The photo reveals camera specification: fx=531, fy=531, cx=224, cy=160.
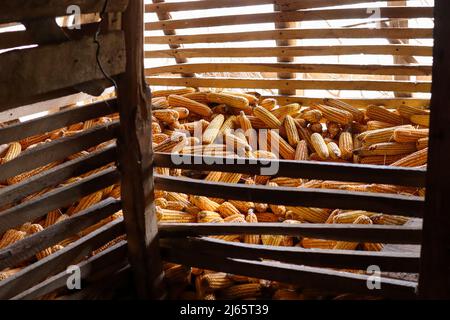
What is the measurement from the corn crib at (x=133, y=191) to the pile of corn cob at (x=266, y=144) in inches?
11.6

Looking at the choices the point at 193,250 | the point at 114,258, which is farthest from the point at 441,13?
the point at 114,258

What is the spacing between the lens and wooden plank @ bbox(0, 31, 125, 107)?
209cm

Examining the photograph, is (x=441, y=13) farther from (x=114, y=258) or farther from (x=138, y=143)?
(x=114, y=258)

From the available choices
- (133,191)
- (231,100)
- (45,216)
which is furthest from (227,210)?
(231,100)

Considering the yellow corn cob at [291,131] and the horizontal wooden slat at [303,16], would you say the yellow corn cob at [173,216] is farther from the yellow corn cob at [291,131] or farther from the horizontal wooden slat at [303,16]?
the horizontal wooden slat at [303,16]

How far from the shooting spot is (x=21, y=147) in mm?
4750

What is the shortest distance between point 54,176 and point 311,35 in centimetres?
343

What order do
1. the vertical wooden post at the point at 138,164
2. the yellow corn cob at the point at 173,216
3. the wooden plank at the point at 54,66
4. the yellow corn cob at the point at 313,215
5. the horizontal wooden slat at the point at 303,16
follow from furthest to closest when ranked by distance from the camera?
the horizontal wooden slat at the point at 303,16, the yellow corn cob at the point at 313,215, the yellow corn cob at the point at 173,216, the vertical wooden post at the point at 138,164, the wooden plank at the point at 54,66

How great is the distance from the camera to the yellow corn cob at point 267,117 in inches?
200

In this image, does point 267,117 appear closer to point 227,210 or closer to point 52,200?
point 227,210

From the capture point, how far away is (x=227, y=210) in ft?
13.0

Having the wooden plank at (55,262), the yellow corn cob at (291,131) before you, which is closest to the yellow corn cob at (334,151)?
the yellow corn cob at (291,131)

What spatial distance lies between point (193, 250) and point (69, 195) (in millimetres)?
864

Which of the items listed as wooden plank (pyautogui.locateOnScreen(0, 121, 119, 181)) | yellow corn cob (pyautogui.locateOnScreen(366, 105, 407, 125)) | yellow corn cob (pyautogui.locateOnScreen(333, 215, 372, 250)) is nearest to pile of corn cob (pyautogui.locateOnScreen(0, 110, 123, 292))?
wooden plank (pyautogui.locateOnScreen(0, 121, 119, 181))
